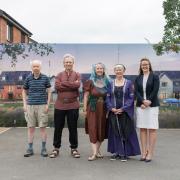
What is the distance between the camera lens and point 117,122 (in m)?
7.17

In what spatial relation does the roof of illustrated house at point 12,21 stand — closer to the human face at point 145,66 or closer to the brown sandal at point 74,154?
the brown sandal at point 74,154

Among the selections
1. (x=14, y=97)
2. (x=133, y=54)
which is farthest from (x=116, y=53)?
(x=14, y=97)

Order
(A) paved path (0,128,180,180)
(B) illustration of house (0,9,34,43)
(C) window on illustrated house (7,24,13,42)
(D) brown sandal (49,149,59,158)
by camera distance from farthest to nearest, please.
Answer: (C) window on illustrated house (7,24,13,42), (B) illustration of house (0,9,34,43), (D) brown sandal (49,149,59,158), (A) paved path (0,128,180,180)

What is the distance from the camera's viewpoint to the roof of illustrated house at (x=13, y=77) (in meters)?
12.4

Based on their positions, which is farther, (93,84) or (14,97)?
(14,97)

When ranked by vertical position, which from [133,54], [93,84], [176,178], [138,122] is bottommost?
[176,178]

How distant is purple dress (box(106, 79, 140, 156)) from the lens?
7.09 m

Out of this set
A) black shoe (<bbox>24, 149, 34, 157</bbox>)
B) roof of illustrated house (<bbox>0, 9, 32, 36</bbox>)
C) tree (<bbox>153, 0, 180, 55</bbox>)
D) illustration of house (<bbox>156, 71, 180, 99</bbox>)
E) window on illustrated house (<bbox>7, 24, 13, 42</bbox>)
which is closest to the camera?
black shoe (<bbox>24, 149, 34, 157</bbox>)

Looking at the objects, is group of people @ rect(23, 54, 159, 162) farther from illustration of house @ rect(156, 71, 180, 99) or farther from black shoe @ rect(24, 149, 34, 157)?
illustration of house @ rect(156, 71, 180, 99)

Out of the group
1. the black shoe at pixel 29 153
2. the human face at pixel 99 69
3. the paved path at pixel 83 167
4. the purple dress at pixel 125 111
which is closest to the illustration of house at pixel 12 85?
the paved path at pixel 83 167

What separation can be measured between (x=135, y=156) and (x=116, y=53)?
5.39 meters

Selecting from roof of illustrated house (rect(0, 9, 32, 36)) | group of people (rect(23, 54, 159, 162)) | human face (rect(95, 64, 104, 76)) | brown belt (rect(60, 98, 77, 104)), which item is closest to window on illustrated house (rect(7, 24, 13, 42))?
roof of illustrated house (rect(0, 9, 32, 36))

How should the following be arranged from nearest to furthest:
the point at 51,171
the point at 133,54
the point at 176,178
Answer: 1. the point at 176,178
2. the point at 51,171
3. the point at 133,54

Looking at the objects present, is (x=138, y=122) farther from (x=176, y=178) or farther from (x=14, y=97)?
(x=14, y=97)
